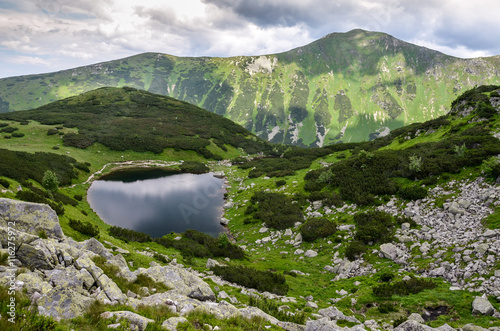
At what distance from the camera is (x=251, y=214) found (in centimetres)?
3919

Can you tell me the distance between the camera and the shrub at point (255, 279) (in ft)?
56.5

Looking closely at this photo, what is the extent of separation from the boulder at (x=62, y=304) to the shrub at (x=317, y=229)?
23.5m

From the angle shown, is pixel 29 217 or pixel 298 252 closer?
pixel 29 217

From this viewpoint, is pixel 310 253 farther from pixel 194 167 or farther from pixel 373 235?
pixel 194 167

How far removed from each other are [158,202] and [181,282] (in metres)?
37.9

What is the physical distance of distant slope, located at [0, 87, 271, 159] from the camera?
82.0 meters

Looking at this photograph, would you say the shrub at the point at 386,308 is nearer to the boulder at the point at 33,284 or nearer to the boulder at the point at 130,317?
the boulder at the point at 130,317

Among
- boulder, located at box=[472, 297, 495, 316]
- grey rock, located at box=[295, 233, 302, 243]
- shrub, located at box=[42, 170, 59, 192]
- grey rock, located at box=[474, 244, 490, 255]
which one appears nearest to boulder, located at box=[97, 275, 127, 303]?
boulder, located at box=[472, 297, 495, 316]

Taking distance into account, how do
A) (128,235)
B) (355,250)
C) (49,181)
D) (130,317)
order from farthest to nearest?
(49,181) < (128,235) < (355,250) < (130,317)

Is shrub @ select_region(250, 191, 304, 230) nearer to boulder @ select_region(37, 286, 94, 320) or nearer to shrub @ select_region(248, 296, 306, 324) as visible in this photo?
shrub @ select_region(248, 296, 306, 324)

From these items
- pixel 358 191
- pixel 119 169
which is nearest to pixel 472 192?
pixel 358 191

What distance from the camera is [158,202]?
47.1 m

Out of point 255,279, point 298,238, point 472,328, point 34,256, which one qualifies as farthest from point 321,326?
point 298,238

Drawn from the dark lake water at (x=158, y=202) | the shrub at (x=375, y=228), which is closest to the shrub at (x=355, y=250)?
the shrub at (x=375, y=228)
